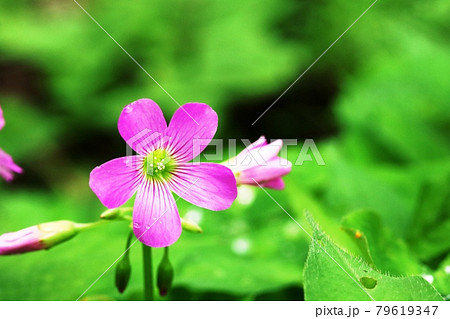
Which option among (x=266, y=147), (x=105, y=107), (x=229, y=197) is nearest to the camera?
(x=229, y=197)

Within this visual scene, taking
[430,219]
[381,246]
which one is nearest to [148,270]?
[381,246]

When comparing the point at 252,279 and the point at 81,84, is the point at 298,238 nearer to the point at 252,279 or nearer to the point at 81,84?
the point at 252,279

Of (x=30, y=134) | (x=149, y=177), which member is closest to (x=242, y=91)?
(x=30, y=134)

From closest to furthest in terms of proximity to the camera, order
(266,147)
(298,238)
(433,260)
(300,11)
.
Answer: (266,147), (433,260), (298,238), (300,11)

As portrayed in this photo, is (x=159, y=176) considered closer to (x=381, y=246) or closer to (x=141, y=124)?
(x=141, y=124)

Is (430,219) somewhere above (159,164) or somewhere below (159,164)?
below

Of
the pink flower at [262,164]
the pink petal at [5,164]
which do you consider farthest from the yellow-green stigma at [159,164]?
the pink petal at [5,164]

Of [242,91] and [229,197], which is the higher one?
[229,197]
